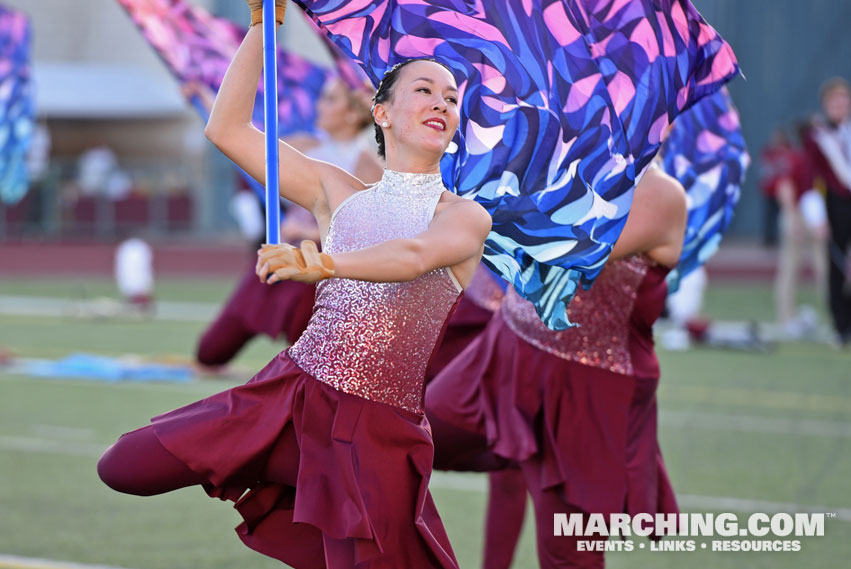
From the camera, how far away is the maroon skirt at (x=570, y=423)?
3.82m

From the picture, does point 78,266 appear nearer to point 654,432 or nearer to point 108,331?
point 108,331

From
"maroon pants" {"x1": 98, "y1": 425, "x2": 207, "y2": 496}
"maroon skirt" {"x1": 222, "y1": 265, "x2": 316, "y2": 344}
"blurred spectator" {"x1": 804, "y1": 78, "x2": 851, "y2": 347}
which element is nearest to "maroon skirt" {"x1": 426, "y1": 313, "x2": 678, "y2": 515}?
"maroon pants" {"x1": 98, "y1": 425, "x2": 207, "y2": 496}

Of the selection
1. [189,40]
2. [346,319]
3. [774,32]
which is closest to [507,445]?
[346,319]

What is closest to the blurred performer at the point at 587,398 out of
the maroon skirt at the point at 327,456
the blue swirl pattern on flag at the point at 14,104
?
the maroon skirt at the point at 327,456

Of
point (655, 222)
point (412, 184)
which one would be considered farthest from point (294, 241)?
point (412, 184)

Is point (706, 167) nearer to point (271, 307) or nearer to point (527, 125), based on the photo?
point (527, 125)

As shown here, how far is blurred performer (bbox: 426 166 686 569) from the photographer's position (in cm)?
380

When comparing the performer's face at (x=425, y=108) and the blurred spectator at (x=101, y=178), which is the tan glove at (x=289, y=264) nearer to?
the performer's face at (x=425, y=108)

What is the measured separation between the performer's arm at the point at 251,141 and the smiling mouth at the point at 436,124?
0.28m

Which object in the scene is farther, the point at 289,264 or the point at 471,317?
the point at 471,317

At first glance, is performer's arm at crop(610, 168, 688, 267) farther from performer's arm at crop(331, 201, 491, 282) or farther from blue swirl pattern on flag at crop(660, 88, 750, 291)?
performer's arm at crop(331, 201, 491, 282)

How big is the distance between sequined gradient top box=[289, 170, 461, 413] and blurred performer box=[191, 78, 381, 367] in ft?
8.46

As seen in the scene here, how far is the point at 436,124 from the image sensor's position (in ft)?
10.4

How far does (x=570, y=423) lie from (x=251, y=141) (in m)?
1.25
